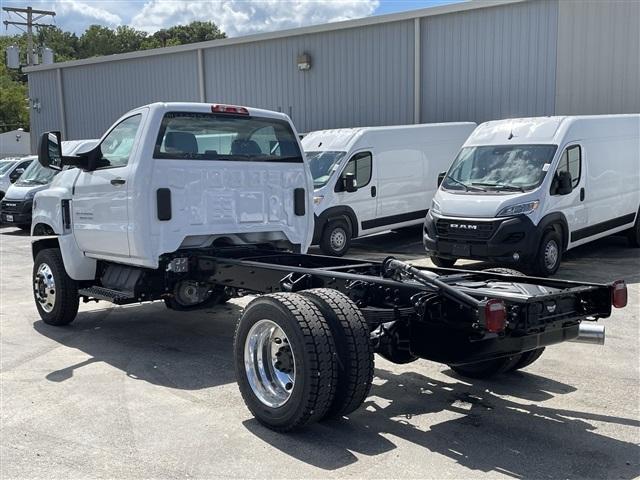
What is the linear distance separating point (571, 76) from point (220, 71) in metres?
11.8

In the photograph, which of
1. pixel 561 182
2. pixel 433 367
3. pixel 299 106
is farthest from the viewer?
pixel 299 106

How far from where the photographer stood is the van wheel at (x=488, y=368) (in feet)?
18.3

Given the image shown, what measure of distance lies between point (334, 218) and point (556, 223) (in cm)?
411

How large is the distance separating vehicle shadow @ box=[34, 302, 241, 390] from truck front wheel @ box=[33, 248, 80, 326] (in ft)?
0.51

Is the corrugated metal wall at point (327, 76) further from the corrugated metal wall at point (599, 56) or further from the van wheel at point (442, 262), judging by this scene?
the van wheel at point (442, 262)

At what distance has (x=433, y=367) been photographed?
6.16 metres

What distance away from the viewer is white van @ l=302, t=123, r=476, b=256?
13.2 m

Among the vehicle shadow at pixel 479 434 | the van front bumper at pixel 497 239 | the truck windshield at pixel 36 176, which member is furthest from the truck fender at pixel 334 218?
the truck windshield at pixel 36 176

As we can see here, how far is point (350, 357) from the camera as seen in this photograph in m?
4.41

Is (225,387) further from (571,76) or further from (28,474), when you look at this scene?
(571,76)

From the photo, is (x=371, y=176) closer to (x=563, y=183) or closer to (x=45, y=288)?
(x=563, y=183)

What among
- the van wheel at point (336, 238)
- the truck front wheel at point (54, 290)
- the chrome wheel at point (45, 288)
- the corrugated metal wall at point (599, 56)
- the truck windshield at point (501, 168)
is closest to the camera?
the truck front wheel at point (54, 290)

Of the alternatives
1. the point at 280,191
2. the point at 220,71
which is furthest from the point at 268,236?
the point at 220,71

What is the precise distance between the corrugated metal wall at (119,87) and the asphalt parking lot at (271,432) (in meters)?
18.7
